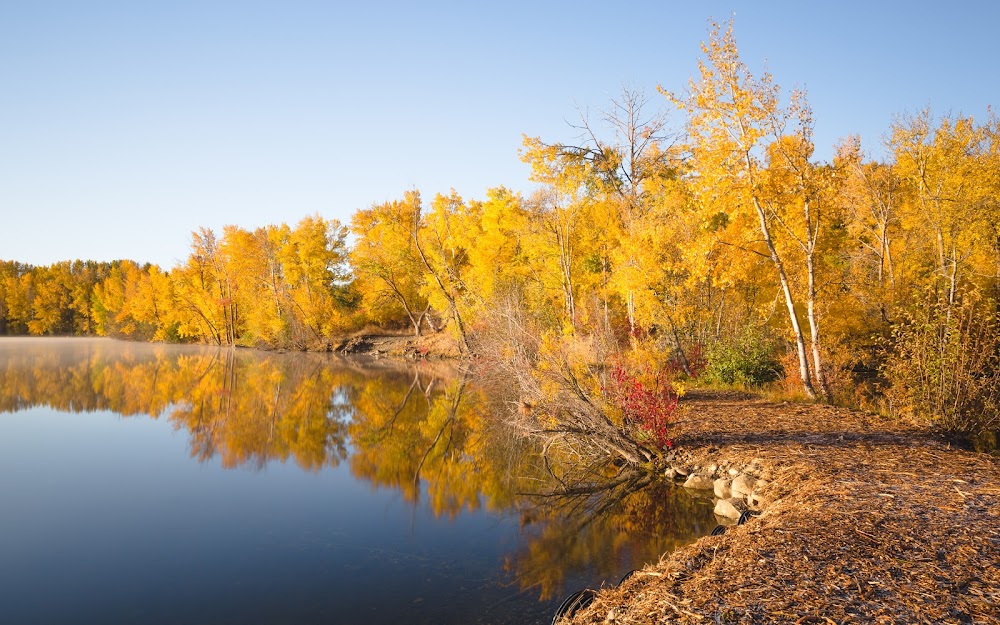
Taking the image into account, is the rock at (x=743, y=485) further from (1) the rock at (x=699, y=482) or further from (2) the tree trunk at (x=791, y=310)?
(2) the tree trunk at (x=791, y=310)

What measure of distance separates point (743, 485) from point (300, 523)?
22.2 ft

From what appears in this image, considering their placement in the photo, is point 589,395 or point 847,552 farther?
point 589,395

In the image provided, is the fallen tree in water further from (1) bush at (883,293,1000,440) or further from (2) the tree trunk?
→ (2) the tree trunk

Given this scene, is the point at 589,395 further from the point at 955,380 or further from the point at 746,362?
the point at 746,362

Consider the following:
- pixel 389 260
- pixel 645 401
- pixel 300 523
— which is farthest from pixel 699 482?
pixel 389 260

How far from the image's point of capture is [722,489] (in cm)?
881

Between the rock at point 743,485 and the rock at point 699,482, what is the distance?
2.41 ft

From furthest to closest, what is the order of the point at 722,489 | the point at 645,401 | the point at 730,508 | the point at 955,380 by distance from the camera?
1. the point at 645,401
2. the point at 955,380
3. the point at 722,489
4. the point at 730,508

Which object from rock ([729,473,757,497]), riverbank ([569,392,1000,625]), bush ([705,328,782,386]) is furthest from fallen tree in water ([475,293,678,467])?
bush ([705,328,782,386])

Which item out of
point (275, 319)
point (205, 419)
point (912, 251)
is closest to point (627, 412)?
point (205, 419)

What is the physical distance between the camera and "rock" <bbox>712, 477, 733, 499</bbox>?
8.68 metres

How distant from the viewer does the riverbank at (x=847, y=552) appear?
3973 mm

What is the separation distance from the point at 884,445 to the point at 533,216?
72.1 ft

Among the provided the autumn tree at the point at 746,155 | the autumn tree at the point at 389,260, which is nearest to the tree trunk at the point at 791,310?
the autumn tree at the point at 746,155
